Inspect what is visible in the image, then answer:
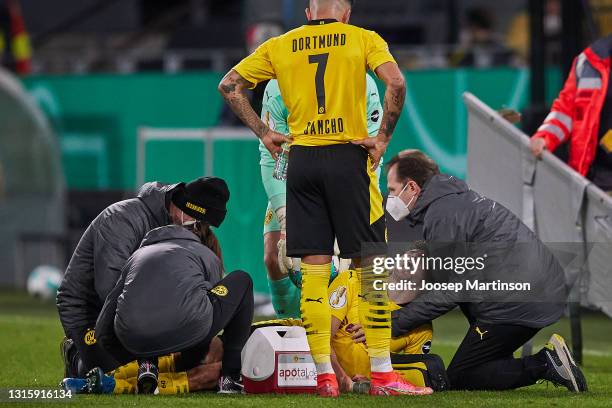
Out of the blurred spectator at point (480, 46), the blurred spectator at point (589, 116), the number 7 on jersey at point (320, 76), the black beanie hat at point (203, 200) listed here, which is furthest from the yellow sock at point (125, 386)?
the blurred spectator at point (480, 46)

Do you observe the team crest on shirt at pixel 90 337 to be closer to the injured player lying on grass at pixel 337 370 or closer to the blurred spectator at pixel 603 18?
the injured player lying on grass at pixel 337 370

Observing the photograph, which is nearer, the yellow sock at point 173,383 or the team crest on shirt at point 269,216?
the yellow sock at point 173,383

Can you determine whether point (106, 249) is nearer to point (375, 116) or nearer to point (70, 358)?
point (70, 358)

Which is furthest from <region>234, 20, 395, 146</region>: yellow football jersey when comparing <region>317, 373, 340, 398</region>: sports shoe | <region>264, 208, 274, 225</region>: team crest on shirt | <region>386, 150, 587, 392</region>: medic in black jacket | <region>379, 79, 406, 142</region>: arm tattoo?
<region>264, 208, 274, 225</region>: team crest on shirt

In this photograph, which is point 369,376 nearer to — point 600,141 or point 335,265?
point 335,265

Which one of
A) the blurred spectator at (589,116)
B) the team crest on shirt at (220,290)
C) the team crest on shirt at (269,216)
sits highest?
the blurred spectator at (589,116)

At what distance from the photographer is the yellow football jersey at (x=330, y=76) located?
680 cm

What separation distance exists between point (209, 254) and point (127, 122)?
878 cm

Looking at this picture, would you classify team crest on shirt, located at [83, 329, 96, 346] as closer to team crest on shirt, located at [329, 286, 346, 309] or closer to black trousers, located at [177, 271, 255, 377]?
black trousers, located at [177, 271, 255, 377]

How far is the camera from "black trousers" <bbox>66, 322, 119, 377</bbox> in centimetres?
734

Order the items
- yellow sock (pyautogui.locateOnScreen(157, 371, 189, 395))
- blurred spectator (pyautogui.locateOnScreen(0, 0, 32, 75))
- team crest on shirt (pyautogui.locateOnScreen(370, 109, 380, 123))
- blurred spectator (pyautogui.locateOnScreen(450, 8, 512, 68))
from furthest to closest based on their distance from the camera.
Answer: blurred spectator (pyautogui.locateOnScreen(0, 0, 32, 75)), blurred spectator (pyautogui.locateOnScreen(450, 8, 512, 68)), team crest on shirt (pyautogui.locateOnScreen(370, 109, 380, 123)), yellow sock (pyautogui.locateOnScreen(157, 371, 189, 395))

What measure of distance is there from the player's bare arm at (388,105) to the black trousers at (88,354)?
1.71 metres

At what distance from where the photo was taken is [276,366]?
718cm

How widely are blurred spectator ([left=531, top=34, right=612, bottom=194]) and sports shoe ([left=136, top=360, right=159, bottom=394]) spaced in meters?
3.00
